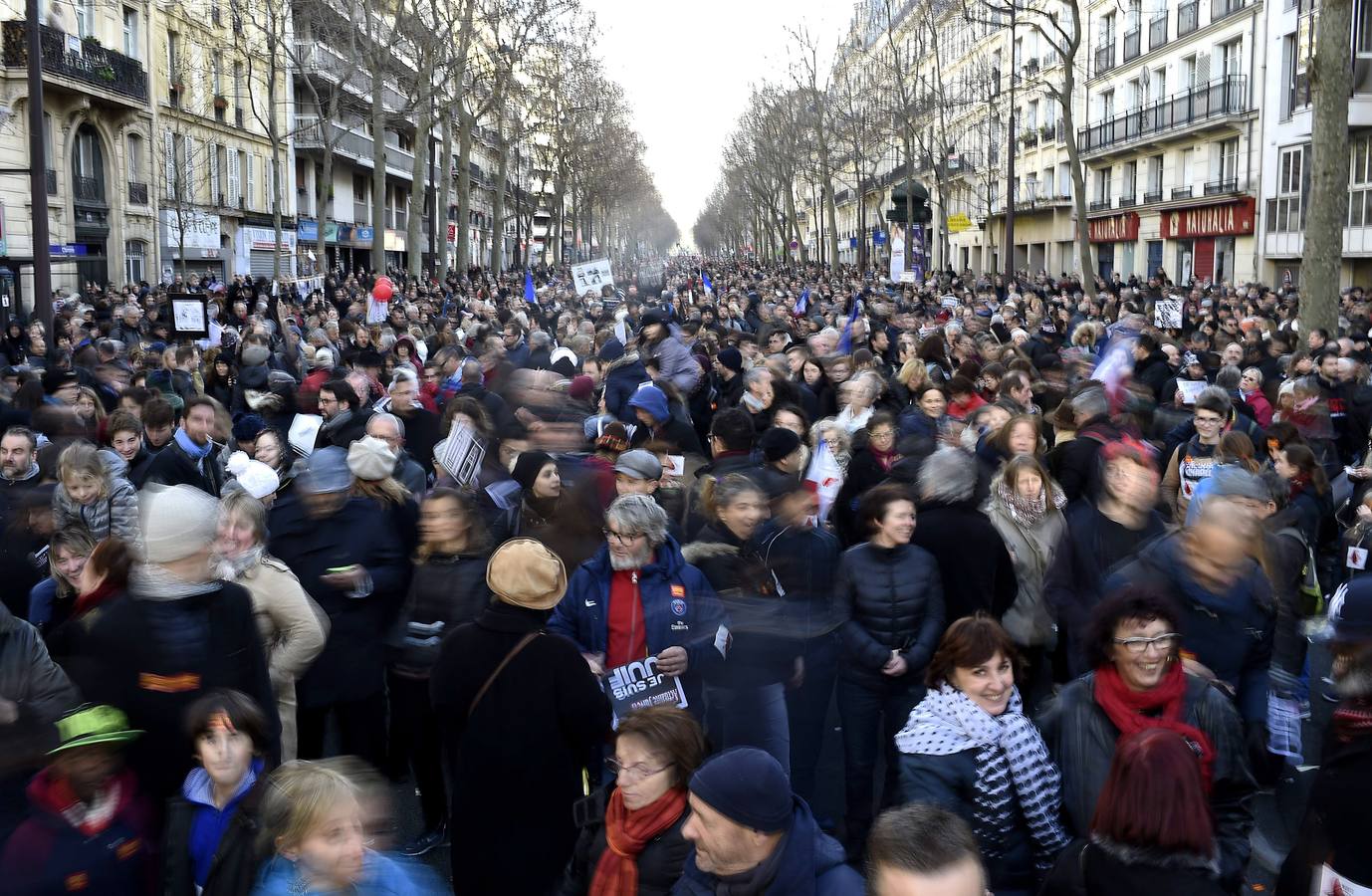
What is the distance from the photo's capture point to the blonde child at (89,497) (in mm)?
6473

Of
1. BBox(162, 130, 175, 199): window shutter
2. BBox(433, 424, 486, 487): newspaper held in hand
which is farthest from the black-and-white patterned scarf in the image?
BBox(162, 130, 175, 199): window shutter

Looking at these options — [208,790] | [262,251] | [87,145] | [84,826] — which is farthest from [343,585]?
[262,251]

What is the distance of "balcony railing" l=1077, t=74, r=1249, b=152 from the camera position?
39656 millimetres

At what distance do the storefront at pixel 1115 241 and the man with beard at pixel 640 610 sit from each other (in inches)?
1779

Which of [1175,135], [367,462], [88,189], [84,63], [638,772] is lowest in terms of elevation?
[638,772]

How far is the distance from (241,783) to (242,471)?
11.8 ft

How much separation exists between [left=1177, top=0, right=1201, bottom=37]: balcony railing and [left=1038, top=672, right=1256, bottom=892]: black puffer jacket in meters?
42.7

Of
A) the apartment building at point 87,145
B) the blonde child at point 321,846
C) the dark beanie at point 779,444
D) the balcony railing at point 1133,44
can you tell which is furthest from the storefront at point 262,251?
the blonde child at point 321,846

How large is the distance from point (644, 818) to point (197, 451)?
5.45 m

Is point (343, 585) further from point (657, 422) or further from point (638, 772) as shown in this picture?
point (657, 422)

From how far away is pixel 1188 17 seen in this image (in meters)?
43.0

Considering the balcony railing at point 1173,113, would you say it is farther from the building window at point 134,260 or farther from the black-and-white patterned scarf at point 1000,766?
the black-and-white patterned scarf at point 1000,766

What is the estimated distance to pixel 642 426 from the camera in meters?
8.40

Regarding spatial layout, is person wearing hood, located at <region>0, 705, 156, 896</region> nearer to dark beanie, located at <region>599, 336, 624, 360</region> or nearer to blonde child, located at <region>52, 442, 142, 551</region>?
blonde child, located at <region>52, 442, 142, 551</region>
